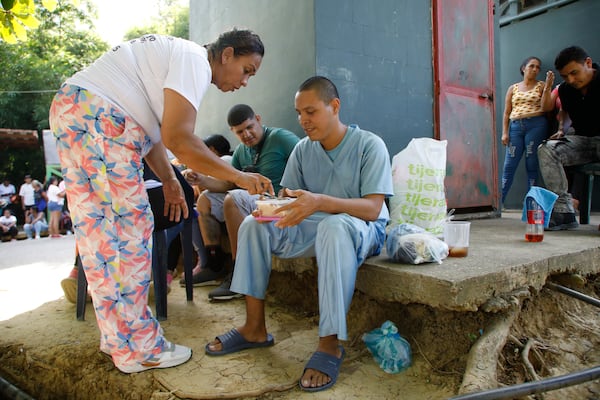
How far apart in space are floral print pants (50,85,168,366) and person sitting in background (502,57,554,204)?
Answer: 4.58m

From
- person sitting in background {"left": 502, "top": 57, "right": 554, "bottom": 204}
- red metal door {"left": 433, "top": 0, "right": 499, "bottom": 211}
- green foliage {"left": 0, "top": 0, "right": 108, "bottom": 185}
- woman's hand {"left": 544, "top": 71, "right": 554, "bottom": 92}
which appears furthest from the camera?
green foliage {"left": 0, "top": 0, "right": 108, "bottom": 185}

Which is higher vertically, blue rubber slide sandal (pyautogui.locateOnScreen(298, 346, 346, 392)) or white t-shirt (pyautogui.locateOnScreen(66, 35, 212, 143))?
white t-shirt (pyautogui.locateOnScreen(66, 35, 212, 143))

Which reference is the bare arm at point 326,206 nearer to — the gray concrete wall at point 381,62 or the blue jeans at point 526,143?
the gray concrete wall at point 381,62

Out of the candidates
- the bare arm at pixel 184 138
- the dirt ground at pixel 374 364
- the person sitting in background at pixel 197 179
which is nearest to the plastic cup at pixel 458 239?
the dirt ground at pixel 374 364

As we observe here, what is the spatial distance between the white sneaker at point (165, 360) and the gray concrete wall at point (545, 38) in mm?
4967

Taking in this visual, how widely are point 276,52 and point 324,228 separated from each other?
2.47m

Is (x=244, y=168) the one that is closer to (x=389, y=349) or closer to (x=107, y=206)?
(x=107, y=206)

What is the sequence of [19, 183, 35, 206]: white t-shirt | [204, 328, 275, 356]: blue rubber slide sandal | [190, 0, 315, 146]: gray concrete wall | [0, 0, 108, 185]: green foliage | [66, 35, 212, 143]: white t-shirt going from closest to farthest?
[66, 35, 212, 143]: white t-shirt → [204, 328, 275, 356]: blue rubber slide sandal → [190, 0, 315, 146]: gray concrete wall → [19, 183, 35, 206]: white t-shirt → [0, 0, 108, 185]: green foliage

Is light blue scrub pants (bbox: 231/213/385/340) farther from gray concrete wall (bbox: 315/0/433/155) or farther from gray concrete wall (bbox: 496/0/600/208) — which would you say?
gray concrete wall (bbox: 496/0/600/208)

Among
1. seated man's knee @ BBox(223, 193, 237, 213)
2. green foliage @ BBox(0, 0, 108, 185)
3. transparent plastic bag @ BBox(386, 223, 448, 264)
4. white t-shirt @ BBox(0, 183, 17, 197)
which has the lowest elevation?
transparent plastic bag @ BBox(386, 223, 448, 264)

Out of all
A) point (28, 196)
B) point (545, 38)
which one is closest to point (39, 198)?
point (28, 196)

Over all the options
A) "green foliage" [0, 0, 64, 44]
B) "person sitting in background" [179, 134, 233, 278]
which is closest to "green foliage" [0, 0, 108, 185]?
"person sitting in background" [179, 134, 233, 278]

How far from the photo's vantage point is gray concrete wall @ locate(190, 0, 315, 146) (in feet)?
11.4

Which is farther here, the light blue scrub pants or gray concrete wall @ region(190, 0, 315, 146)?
gray concrete wall @ region(190, 0, 315, 146)
